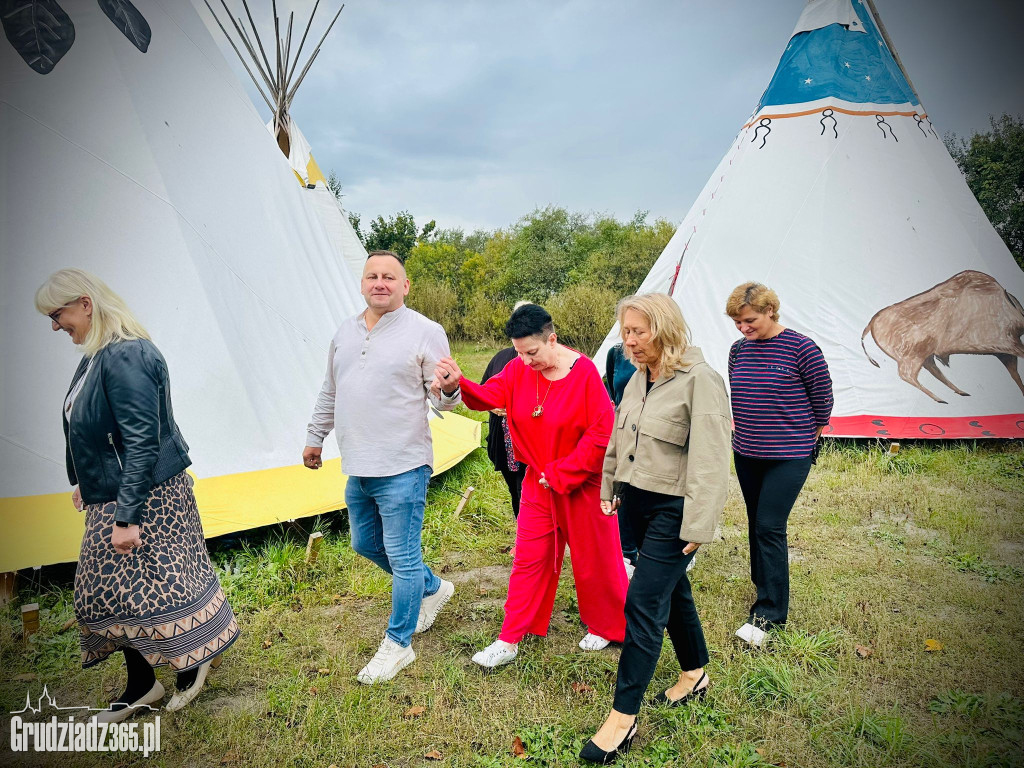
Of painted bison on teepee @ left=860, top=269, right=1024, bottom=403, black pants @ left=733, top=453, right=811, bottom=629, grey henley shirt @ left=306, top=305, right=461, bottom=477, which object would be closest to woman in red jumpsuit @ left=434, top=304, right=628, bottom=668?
grey henley shirt @ left=306, top=305, right=461, bottom=477

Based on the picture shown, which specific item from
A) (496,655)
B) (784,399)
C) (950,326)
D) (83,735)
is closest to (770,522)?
(784,399)

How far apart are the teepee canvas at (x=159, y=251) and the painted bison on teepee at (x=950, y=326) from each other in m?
5.81

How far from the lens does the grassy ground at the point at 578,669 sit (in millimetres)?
2449

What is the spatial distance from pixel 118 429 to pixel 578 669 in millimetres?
2161

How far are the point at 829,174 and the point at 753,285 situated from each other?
5357 millimetres

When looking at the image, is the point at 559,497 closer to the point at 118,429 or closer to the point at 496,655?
the point at 496,655

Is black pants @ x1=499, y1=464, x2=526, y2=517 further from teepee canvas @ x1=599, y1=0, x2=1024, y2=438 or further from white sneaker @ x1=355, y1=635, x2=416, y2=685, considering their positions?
teepee canvas @ x1=599, y1=0, x2=1024, y2=438

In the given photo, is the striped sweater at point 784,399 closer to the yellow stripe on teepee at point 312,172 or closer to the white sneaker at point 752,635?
the white sneaker at point 752,635

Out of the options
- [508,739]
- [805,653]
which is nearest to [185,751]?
[508,739]

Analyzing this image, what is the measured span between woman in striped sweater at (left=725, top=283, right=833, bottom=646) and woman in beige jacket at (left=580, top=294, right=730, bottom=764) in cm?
85

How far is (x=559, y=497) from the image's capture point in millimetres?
2934

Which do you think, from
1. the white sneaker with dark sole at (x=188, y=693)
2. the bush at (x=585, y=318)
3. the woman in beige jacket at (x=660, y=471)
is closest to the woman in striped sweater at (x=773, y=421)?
the woman in beige jacket at (x=660, y=471)

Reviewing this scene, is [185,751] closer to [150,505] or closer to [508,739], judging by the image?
[150,505]

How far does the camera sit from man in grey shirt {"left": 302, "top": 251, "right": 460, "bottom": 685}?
2.74 meters
